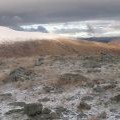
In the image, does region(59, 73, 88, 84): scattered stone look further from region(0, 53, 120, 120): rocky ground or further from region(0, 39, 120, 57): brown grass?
region(0, 39, 120, 57): brown grass

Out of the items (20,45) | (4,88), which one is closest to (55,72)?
(4,88)

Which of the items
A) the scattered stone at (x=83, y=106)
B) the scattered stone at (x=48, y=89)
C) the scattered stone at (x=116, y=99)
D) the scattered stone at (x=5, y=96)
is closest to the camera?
the scattered stone at (x=83, y=106)

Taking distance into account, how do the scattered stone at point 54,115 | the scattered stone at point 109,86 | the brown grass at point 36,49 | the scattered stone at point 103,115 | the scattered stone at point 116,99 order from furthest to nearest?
the brown grass at point 36,49
the scattered stone at point 109,86
the scattered stone at point 116,99
the scattered stone at point 54,115
the scattered stone at point 103,115

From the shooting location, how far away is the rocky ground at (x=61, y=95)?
24172 millimetres

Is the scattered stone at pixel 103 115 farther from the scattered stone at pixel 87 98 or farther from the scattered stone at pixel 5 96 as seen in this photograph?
the scattered stone at pixel 5 96

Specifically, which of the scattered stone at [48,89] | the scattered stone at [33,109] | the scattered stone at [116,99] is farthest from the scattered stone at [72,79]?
the scattered stone at [33,109]

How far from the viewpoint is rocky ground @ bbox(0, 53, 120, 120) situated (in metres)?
24.2

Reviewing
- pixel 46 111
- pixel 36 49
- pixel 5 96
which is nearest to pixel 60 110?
pixel 46 111

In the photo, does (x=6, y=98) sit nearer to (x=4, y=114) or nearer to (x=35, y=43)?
(x=4, y=114)

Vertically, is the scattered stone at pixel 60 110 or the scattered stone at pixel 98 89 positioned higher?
the scattered stone at pixel 98 89

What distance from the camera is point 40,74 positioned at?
130 feet

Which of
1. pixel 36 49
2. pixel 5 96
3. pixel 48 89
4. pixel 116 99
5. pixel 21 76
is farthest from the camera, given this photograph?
pixel 36 49

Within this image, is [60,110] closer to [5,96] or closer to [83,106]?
[83,106]

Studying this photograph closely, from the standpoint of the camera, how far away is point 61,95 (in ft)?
95.8
